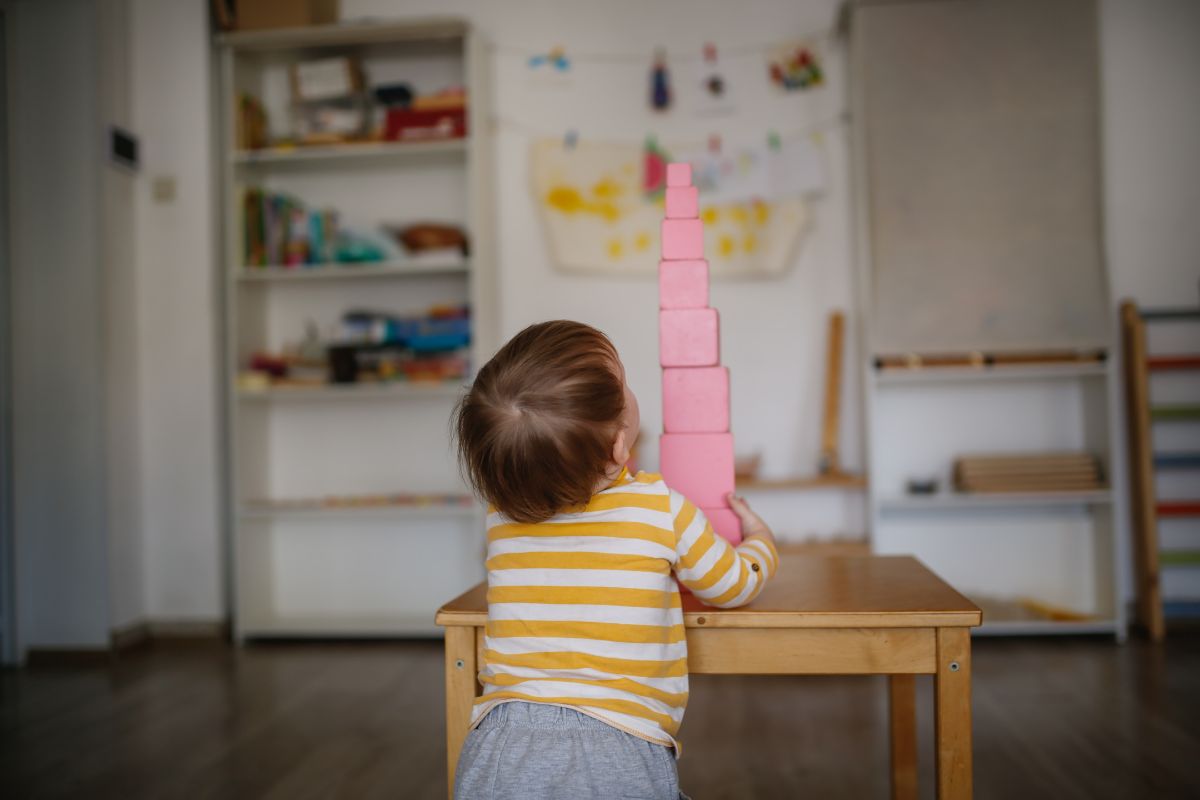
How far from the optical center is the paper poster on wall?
3334 millimetres

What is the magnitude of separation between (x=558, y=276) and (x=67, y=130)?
6.12 feet

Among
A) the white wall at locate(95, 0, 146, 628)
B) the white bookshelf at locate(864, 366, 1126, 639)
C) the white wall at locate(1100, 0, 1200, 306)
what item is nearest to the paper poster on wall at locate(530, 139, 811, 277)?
the white bookshelf at locate(864, 366, 1126, 639)

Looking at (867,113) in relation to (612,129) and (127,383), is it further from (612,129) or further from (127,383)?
(127,383)

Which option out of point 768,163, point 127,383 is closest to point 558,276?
point 768,163

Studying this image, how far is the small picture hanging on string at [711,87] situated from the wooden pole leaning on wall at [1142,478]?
1.68 metres

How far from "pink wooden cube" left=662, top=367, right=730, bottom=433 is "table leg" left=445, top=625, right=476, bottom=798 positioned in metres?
0.44

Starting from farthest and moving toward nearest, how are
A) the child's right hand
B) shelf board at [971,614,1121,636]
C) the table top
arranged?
1. shelf board at [971,614,1121,636]
2. the child's right hand
3. the table top

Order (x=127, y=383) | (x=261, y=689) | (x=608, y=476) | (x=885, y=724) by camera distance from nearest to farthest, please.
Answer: (x=608, y=476), (x=885, y=724), (x=261, y=689), (x=127, y=383)

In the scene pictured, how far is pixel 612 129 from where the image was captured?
3439 mm

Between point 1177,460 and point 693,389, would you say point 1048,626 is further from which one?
point 693,389

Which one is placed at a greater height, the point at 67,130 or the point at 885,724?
the point at 67,130

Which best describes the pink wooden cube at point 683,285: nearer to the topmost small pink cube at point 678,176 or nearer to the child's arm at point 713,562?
the topmost small pink cube at point 678,176

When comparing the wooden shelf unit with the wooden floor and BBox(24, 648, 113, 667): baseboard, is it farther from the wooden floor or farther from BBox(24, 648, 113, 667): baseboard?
BBox(24, 648, 113, 667): baseboard

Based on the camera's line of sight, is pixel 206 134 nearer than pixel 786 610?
No
